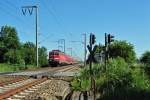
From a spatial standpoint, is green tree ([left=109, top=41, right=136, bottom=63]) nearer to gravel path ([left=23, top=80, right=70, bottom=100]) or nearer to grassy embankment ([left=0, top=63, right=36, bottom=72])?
grassy embankment ([left=0, top=63, right=36, bottom=72])

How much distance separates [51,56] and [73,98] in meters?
59.3

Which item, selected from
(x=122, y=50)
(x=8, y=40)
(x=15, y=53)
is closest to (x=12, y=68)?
(x=15, y=53)

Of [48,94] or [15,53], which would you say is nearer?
[48,94]

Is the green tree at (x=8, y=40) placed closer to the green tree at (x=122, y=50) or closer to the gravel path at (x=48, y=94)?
the green tree at (x=122, y=50)

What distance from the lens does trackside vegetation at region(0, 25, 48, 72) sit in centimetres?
7212

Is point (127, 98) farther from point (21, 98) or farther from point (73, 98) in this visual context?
point (21, 98)

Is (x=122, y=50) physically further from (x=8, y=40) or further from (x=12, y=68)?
(x=8, y=40)

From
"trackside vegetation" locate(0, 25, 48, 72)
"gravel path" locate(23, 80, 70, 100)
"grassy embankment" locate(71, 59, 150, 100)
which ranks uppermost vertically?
"trackside vegetation" locate(0, 25, 48, 72)

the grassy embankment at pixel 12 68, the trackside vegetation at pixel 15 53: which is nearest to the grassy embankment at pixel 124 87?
the grassy embankment at pixel 12 68

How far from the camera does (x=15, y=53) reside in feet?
281

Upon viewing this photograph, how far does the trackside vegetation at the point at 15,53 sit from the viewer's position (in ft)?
237

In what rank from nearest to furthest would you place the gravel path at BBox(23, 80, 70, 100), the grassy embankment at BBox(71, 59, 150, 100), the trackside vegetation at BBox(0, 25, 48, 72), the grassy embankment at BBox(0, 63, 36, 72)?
the grassy embankment at BBox(71, 59, 150, 100) → the gravel path at BBox(23, 80, 70, 100) → the grassy embankment at BBox(0, 63, 36, 72) → the trackside vegetation at BBox(0, 25, 48, 72)

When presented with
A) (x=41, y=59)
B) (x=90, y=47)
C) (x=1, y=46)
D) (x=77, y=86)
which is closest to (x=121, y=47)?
(x=41, y=59)

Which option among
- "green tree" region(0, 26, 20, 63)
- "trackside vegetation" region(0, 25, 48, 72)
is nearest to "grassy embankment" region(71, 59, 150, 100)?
"trackside vegetation" region(0, 25, 48, 72)
